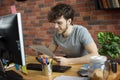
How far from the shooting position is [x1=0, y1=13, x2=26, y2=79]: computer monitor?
1.27 m

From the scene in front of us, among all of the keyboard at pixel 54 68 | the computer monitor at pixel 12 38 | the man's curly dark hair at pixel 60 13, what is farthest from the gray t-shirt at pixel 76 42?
the computer monitor at pixel 12 38

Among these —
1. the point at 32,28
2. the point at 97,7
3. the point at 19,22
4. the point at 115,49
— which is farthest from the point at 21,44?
the point at 32,28

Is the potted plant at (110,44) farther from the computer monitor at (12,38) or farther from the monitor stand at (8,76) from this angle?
the monitor stand at (8,76)

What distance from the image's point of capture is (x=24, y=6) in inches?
145

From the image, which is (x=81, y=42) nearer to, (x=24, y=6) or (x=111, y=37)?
(x=111, y=37)

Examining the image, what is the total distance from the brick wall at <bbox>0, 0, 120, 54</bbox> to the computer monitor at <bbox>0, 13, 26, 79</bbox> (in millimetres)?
1719

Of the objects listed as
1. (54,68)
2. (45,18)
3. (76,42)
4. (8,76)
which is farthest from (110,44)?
(45,18)

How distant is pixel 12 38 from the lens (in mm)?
1326

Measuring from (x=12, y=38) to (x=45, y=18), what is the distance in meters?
2.13

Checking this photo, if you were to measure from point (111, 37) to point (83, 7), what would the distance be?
1737 millimetres

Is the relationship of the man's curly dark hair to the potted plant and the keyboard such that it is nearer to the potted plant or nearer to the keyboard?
the keyboard

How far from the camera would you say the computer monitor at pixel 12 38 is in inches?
49.9

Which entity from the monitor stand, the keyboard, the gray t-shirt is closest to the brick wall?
the gray t-shirt

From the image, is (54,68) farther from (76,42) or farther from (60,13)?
(60,13)
